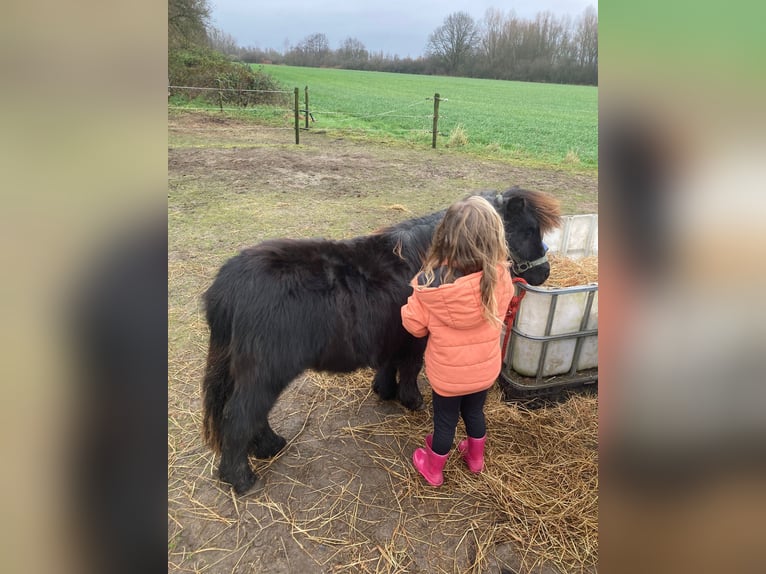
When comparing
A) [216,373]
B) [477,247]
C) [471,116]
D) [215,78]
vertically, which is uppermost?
[215,78]

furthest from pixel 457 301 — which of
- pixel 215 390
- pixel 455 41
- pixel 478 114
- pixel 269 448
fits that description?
pixel 455 41

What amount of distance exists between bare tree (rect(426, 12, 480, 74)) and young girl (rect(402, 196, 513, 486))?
28.2m

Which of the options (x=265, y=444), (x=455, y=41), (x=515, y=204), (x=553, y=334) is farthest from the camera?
(x=455, y=41)

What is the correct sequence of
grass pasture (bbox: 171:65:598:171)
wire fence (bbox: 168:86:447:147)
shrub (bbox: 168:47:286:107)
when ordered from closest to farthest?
grass pasture (bbox: 171:65:598:171), wire fence (bbox: 168:86:447:147), shrub (bbox: 168:47:286:107)

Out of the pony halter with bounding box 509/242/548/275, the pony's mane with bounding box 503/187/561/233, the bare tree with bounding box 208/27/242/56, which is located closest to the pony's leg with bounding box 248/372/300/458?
the pony halter with bounding box 509/242/548/275

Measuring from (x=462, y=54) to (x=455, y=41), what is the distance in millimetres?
2674

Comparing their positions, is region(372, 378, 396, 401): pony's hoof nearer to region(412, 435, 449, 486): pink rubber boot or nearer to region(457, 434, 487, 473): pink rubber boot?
region(412, 435, 449, 486): pink rubber boot

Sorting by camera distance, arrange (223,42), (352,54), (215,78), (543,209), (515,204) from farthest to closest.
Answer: (352,54)
(223,42)
(215,78)
(543,209)
(515,204)

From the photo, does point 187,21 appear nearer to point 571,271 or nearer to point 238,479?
point 571,271

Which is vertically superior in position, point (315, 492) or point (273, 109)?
point (273, 109)

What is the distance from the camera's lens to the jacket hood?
2.40 m

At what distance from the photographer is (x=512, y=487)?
2.87 metres
